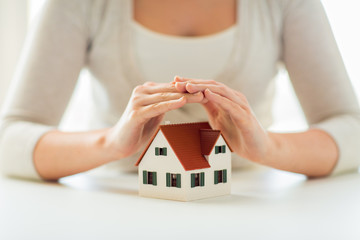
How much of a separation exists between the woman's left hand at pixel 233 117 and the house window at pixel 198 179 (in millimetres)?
108

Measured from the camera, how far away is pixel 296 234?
636mm

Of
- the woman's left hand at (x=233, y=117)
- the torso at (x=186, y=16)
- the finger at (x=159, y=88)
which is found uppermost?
the torso at (x=186, y=16)

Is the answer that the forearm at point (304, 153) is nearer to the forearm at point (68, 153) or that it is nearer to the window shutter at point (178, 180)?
the window shutter at point (178, 180)

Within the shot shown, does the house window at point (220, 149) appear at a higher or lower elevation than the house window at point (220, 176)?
higher

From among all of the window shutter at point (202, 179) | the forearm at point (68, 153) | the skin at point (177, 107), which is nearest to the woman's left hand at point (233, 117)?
the skin at point (177, 107)

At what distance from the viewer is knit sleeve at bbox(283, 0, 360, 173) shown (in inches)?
44.5

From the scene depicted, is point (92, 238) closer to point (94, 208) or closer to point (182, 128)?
point (94, 208)

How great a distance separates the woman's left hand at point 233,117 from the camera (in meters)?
0.81

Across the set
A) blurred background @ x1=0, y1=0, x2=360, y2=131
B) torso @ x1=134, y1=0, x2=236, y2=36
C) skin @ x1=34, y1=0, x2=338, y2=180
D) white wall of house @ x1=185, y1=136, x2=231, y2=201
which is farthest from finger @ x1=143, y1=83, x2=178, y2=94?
blurred background @ x1=0, y1=0, x2=360, y2=131

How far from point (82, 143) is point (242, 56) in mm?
440

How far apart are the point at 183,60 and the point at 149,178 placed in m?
0.42

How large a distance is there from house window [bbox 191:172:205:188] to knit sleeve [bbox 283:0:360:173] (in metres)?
0.40

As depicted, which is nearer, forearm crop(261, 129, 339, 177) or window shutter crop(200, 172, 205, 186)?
window shutter crop(200, 172, 205, 186)

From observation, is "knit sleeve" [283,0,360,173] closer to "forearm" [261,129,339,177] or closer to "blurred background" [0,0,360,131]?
"forearm" [261,129,339,177]
